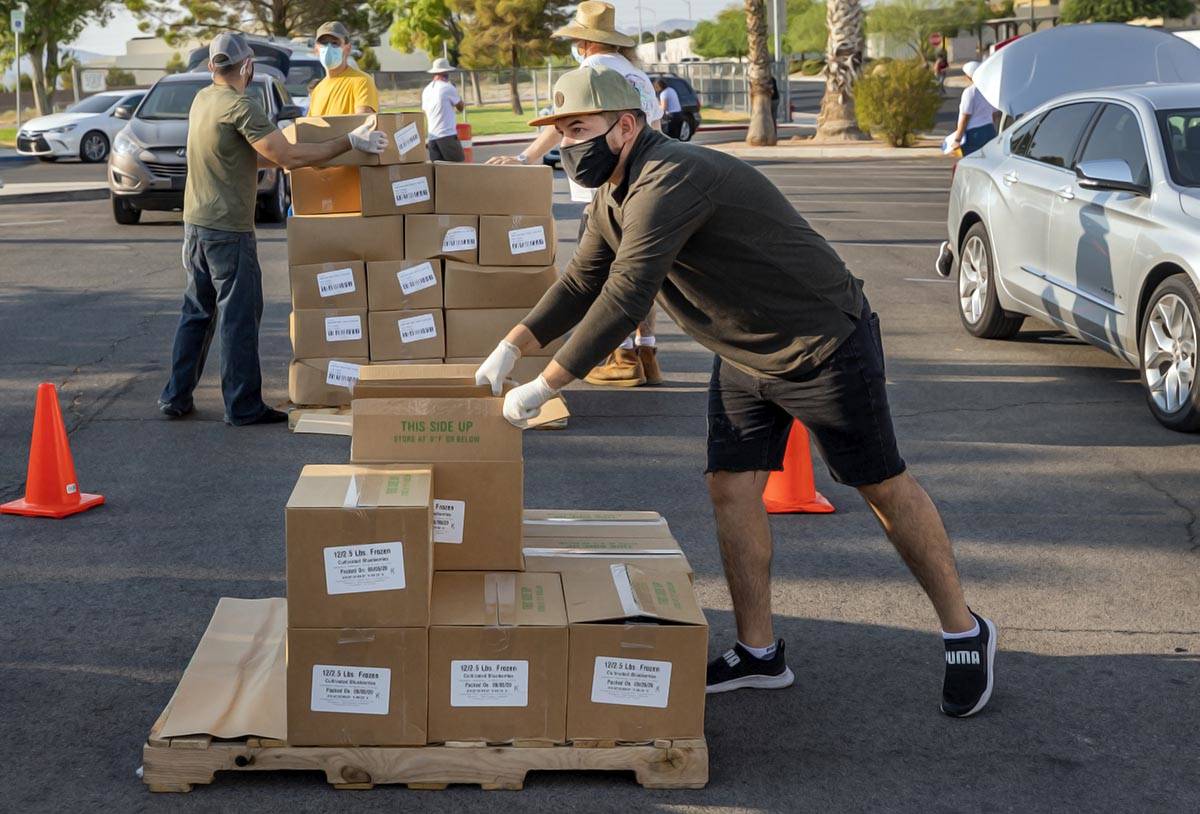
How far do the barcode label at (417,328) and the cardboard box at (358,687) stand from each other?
4.57 meters

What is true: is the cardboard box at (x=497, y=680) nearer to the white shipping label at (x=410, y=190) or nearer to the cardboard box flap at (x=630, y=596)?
the cardboard box flap at (x=630, y=596)

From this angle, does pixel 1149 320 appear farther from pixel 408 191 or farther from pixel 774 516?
pixel 408 191

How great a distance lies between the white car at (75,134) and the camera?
29844 mm

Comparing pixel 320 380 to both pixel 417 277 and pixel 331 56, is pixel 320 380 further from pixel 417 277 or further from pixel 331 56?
pixel 331 56

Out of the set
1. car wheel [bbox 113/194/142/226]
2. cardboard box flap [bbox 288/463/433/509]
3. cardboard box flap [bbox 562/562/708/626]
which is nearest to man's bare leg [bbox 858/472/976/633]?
cardboard box flap [bbox 562/562/708/626]

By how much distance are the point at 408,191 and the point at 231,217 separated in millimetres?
1023

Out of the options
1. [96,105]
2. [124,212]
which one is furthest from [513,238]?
[96,105]

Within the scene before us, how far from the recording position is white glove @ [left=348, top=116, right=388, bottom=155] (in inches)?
305

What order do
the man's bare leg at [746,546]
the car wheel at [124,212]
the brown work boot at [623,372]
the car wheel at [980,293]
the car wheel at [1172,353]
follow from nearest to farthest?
the man's bare leg at [746,546] → the car wheel at [1172,353] → the brown work boot at [623,372] → the car wheel at [980,293] → the car wheel at [124,212]

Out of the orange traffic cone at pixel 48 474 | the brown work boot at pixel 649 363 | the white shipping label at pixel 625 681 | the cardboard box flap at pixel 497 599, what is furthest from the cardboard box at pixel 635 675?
the brown work boot at pixel 649 363

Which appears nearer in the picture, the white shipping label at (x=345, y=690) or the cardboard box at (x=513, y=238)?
the white shipping label at (x=345, y=690)

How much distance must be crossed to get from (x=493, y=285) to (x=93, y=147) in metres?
25.1

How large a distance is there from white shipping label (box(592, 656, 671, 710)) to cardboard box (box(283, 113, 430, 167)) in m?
4.70

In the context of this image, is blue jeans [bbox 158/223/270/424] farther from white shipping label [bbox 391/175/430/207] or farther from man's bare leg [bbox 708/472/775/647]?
man's bare leg [bbox 708/472/775/647]
